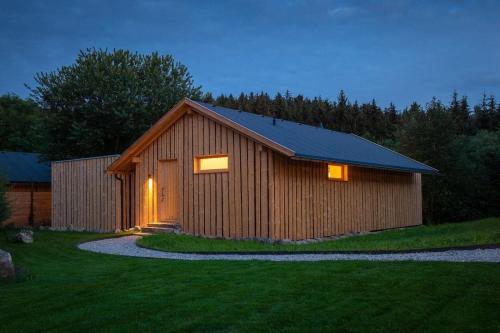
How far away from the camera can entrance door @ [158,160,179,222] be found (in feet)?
56.3

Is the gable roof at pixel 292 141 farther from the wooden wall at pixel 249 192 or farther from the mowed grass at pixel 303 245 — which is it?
the mowed grass at pixel 303 245

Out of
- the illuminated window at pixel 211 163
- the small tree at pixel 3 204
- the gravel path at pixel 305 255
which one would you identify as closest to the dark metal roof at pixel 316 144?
the illuminated window at pixel 211 163

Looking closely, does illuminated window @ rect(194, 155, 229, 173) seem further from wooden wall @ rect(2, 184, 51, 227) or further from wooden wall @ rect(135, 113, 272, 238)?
wooden wall @ rect(2, 184, 51, 227)

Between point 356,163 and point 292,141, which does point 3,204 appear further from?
point 356,163

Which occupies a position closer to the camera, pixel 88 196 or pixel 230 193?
pixel 230 193

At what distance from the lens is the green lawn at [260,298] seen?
5238mm

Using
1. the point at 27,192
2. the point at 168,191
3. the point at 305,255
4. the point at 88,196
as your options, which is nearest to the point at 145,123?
the point at 27,192

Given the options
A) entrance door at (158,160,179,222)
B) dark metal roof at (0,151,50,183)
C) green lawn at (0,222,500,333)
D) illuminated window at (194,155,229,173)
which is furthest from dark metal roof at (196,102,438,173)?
dark metal roof at (0,151,50,183)

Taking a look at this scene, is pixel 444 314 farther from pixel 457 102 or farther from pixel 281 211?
pixel 457 102

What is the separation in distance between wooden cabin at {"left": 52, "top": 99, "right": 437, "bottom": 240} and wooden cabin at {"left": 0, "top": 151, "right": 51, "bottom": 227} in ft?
14.4

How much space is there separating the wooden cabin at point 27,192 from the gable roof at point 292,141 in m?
8.36

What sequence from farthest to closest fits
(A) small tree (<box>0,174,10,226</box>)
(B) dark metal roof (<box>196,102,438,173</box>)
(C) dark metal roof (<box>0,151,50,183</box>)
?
(C) dark metal roof (<box>0,151,50,183</box>), (A) small tree (<box>0,174,10,226</box>), (B) dark metal roof (<box>196,102,438,173</box>)

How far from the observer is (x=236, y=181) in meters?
15.2

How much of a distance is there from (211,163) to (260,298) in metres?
9.97
